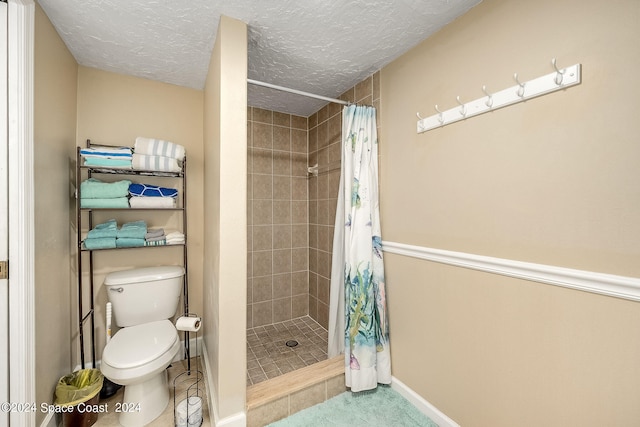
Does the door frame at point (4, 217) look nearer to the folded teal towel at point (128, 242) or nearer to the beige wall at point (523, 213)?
the folded teal towel at point (128, 242)

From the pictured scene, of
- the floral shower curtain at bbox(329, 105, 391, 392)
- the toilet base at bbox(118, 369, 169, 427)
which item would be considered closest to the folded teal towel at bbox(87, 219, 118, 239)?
the toilet base at bbox(118, 369, 169, 427)

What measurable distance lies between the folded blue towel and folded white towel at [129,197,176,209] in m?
0.03

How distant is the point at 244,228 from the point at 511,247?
49.9 inches

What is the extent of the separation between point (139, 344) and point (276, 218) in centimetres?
152

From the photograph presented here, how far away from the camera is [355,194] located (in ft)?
5.87

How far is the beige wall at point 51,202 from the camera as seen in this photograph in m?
1.32

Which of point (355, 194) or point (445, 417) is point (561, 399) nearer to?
point (445, 417)

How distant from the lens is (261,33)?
1529 millimetres

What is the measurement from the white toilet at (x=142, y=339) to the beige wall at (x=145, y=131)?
0.57 ft

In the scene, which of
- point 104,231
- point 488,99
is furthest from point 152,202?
point 488,99

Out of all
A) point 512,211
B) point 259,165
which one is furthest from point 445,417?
point 259,165

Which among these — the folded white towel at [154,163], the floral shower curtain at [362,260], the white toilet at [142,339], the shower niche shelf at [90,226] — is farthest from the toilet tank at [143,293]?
the floral shower curtain at [362,260]

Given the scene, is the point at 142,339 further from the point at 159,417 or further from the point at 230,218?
the point at 230,218

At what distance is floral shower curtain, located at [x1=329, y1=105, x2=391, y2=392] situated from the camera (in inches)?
67.8
